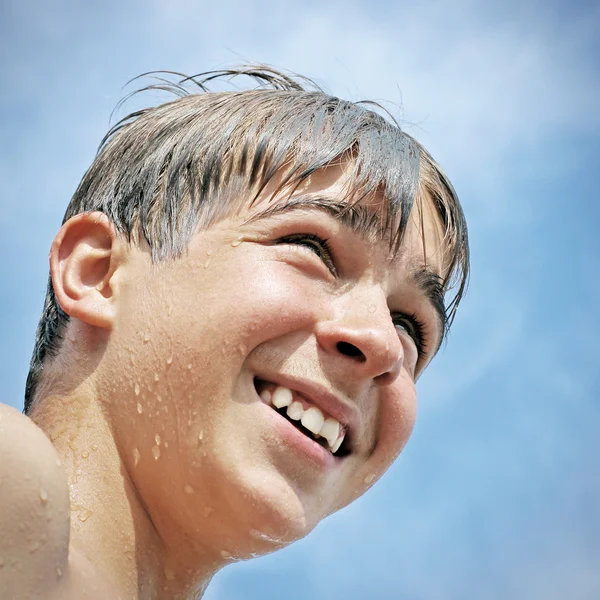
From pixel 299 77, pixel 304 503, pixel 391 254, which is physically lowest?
pixel 304 503

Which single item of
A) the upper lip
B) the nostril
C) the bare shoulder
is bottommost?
the bare shoulder

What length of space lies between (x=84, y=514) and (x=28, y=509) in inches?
19.0

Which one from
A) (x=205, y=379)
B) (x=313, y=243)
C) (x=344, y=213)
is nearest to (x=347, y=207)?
(x=344, y=213)

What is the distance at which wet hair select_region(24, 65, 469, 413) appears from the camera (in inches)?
94.2

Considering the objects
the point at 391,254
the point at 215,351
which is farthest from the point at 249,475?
the point at 391,254

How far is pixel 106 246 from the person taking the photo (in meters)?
2.44

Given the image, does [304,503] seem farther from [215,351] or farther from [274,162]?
[274,162]

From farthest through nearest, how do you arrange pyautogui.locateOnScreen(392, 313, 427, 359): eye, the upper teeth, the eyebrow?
pyautogui.locateOnScreen(392, 313, 427, 359): eye → the eyebrow → the upper teeth

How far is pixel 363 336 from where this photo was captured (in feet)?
7.16

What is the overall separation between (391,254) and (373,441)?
575 millimetres

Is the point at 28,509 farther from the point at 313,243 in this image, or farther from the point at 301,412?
the point at 313,243

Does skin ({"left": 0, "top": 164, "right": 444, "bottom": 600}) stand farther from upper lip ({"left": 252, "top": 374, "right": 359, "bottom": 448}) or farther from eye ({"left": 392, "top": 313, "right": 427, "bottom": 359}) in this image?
eye ({"left": 392, "top": 313, "right": 427, "bottom": 359})

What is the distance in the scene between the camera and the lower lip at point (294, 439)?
83.7 inches

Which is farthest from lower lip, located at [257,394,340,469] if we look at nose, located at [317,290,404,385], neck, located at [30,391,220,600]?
neck, located at [30,391,220,600]
